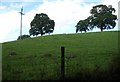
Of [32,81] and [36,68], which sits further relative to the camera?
[36,68]

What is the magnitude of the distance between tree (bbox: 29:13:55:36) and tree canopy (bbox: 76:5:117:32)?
25.3ft

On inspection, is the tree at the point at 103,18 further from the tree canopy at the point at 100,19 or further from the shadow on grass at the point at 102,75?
the shadow on grass at the point at 102,75

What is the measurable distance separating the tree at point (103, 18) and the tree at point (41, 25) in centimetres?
989

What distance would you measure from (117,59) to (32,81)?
3986 mm

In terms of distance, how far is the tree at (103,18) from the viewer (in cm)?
5659

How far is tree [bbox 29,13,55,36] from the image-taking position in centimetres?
4853

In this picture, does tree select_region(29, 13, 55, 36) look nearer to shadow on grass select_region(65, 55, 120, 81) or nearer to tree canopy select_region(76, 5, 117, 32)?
tree canopy select_region(76, 5, 117, 32)

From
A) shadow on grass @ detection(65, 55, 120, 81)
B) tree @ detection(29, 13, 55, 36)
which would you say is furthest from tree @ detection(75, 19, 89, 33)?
shadow on grass @ detection(65, 55, 120, 81)

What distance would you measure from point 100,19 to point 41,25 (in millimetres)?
11939

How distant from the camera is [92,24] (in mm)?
59938

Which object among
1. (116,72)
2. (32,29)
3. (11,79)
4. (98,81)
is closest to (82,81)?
(98,81)

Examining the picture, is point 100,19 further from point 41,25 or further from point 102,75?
point 102,75

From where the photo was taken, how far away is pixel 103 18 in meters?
57.2

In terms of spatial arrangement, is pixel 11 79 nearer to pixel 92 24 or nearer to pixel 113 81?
pixel 113 81
